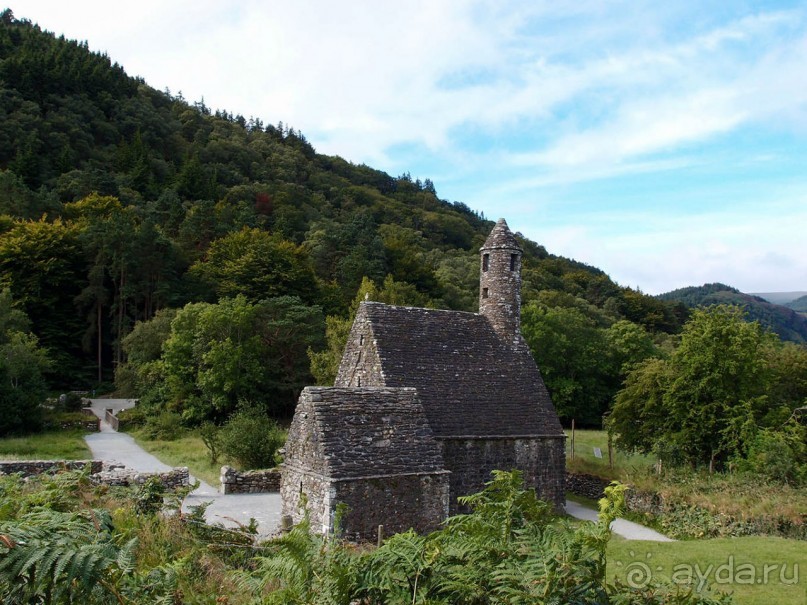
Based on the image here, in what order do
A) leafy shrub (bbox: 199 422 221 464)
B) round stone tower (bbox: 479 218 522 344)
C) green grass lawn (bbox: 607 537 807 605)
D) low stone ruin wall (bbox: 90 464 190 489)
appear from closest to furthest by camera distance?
green grass lawn (bbox: 607 537 807 605) < low stone ruin wall (bbox: 90 464 190 489) < round stone tower (bbox: 479 218 522 344) < leafy shrub (bbox: 199 422 221 464)

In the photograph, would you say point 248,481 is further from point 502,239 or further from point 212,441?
point 502,239

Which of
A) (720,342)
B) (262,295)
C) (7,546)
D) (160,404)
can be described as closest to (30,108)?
(262,295)

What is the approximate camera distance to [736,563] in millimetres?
12672

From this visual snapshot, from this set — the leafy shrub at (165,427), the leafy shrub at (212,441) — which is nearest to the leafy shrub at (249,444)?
the leafy shrub at (212,441)

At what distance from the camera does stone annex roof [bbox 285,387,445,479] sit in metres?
14.4

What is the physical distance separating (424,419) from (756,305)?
14020 centimetres

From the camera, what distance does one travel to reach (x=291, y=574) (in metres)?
4.19

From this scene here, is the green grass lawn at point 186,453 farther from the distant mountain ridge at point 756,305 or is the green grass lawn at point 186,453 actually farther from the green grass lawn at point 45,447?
the distant mountain ridge at point 756,305

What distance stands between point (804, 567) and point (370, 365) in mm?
12217

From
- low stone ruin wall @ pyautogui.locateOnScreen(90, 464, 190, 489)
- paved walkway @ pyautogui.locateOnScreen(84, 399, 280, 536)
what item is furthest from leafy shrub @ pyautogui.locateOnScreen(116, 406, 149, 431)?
low stone ruin wall @ pyautogui.locateOnScreen(90, 464, 190, 489)

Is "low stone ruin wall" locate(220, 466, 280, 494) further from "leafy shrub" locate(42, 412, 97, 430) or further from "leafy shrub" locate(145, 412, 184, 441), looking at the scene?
"leafy shrub" locate(42, 412, 97, 430)

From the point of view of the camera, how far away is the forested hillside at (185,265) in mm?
38000

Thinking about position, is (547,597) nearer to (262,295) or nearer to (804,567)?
(804,567)

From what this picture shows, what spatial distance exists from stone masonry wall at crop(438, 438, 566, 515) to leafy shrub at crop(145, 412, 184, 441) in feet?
67.2
